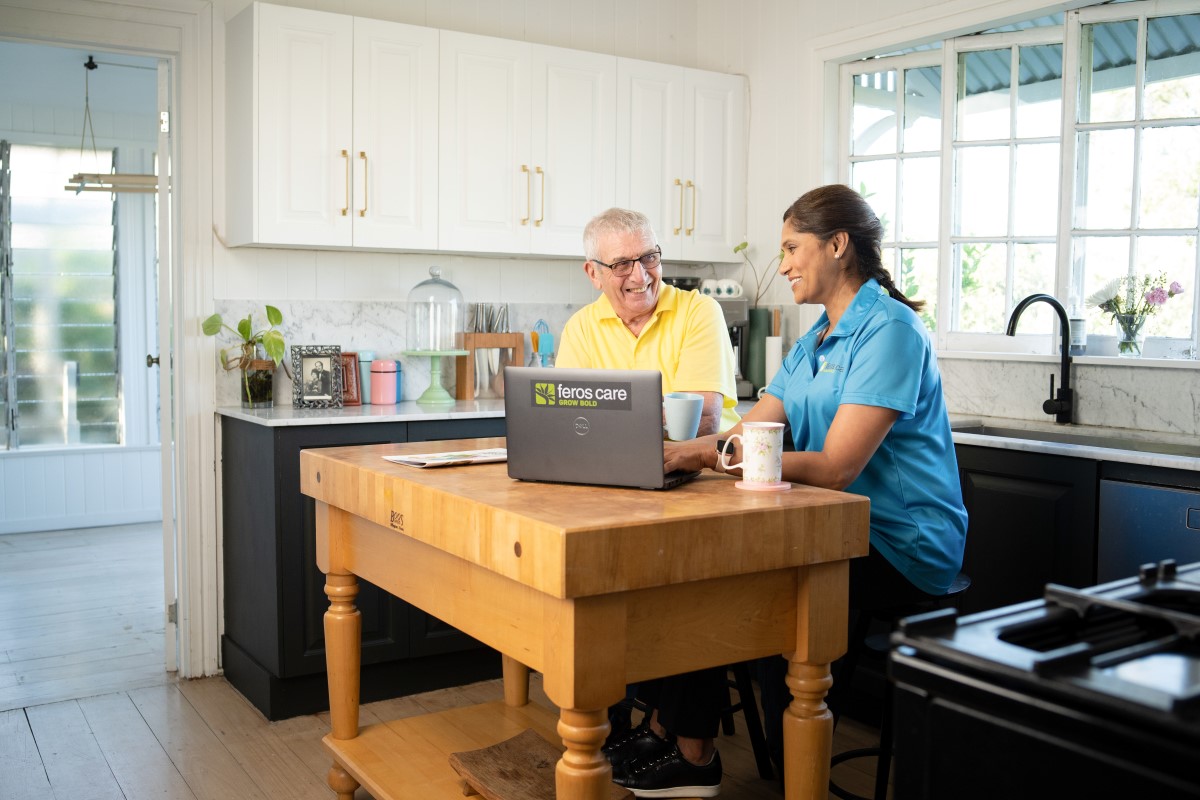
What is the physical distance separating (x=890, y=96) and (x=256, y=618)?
126 inches

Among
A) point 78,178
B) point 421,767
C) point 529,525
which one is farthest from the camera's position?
point 78,178

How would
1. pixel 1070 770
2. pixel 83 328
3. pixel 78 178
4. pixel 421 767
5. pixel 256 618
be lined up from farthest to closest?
pixel 83 328
pixel 78 178
pixel 256 618
pixel 421 767
pixel 1070 770

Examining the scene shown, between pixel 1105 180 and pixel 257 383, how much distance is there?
307 centimetres

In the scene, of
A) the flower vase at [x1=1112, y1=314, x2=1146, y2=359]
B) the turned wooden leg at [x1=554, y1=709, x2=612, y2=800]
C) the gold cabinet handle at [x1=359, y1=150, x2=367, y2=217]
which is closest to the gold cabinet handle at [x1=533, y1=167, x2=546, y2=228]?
the gold cabinet handle at [x1=359, y1=150, x2=367, y2=217]

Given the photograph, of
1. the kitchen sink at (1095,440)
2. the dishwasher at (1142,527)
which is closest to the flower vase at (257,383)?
the kitchen sink at (1095,440)

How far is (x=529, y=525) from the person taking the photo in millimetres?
1688

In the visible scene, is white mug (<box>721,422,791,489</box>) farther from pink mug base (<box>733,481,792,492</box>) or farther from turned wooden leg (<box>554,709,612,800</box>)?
turned wooden leg (<box>554,709,612,800</box>)

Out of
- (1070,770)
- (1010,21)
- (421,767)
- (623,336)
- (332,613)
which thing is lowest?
(421,767)

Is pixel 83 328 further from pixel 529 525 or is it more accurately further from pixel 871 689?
pixel 529 525

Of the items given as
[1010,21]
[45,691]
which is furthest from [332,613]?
[1010,21]

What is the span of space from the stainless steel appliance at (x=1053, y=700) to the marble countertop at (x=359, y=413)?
2744 mm

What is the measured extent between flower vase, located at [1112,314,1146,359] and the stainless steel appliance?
2637 mm

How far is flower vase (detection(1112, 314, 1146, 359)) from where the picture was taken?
3.50 metres

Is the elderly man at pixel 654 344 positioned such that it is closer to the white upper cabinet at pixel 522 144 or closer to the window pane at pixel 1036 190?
the white upper cabinet at pixel 522 144
